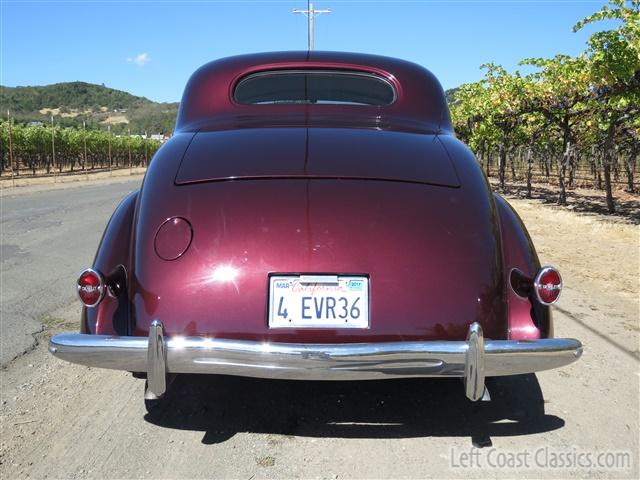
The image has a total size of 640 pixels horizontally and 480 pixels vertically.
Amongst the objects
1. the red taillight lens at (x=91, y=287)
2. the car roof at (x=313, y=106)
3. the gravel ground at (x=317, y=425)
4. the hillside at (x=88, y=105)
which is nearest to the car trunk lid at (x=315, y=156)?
the car roof at (x=313, y=106)

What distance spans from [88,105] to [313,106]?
559 feet

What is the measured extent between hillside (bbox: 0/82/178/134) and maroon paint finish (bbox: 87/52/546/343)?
122554 millimetres

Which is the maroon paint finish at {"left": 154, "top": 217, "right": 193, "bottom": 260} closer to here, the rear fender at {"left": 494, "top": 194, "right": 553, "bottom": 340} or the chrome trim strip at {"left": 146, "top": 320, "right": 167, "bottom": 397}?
the chrome trim strip at {"left": 146, "top": 320, "right": 167, "bottom": 397}

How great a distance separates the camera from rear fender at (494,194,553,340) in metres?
2.39

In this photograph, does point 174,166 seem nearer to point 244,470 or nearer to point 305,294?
point 305,294

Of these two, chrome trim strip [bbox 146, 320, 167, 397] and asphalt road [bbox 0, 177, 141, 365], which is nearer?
chrome trim strip [bbox 146, 320, 167, 397]

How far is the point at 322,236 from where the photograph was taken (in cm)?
228

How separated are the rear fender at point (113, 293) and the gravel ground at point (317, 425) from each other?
55cm

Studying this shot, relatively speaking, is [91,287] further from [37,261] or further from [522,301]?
[37,261]

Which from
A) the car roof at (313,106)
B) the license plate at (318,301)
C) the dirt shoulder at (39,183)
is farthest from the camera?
the dirt shoulder at (39,183)

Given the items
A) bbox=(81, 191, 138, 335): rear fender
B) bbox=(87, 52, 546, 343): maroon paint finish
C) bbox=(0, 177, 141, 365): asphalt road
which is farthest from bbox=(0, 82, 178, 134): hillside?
bbox=(87, 52, 546, 343): maroon paint finish

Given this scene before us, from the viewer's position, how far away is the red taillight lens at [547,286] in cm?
241

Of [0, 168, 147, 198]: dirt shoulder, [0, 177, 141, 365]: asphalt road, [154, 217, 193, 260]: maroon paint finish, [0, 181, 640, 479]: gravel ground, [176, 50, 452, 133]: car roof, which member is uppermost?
[176, 50, 452, 133]: car roof

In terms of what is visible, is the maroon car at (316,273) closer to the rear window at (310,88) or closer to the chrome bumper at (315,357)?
the chrome bumper at (315,357)
